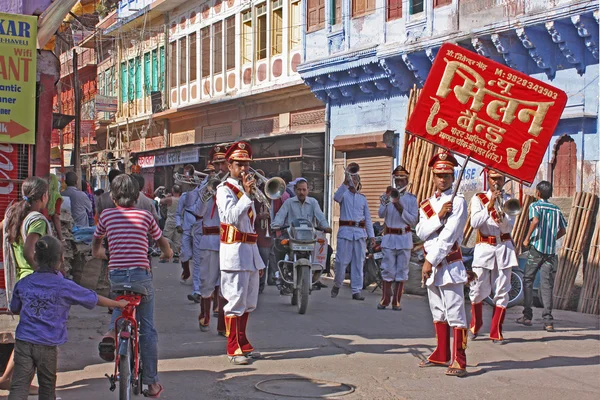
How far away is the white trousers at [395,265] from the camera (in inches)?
Answer: 514

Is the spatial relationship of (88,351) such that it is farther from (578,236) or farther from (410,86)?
(410,86)

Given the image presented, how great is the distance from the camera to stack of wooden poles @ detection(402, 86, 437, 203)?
18953 mm

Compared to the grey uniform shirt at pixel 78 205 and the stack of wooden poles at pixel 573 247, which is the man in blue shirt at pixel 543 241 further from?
the grey uniform shirt at pixel 78 205

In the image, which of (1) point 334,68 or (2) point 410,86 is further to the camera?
(1) point 334,68

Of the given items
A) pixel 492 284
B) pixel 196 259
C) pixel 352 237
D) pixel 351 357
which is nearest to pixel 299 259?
pixel 196 259

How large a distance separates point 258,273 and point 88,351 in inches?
75.5

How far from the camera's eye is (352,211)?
14.0 metres

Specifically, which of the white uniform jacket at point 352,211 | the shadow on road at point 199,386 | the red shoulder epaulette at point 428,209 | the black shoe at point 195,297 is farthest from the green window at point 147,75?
the shadow on road at point 199,386

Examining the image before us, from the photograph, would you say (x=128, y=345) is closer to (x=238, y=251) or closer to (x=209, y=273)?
(x=238, y=251)

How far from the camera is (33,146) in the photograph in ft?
27.9

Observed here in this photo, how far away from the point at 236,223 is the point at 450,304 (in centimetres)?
216

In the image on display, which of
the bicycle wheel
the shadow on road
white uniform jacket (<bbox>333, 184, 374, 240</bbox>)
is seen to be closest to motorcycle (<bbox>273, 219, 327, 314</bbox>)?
white uniform jacket (<bbox>333, 184, 374, 240</bbox>)

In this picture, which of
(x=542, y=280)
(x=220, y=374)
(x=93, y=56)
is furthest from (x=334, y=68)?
(x=93, y=56)

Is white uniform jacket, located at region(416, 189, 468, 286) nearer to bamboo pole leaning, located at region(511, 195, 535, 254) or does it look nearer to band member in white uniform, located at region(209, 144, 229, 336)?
band member in white uniform, located at region(209, 144, 229, 336)
